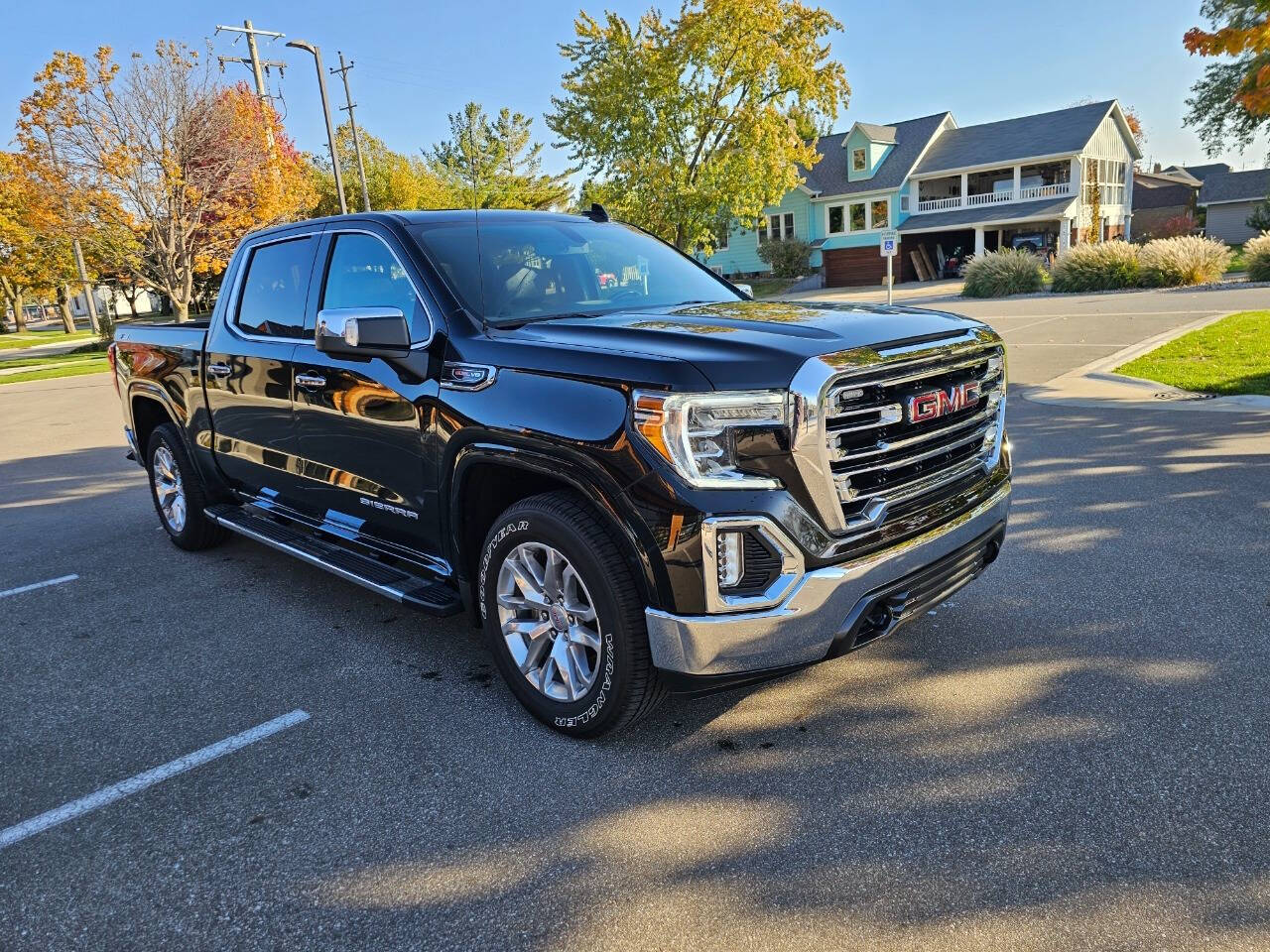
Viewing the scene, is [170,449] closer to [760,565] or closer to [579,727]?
[579,727]

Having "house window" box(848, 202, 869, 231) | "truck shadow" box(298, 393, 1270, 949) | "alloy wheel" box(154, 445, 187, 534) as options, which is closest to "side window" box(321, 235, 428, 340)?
"truck shadow" box(298, 393, 1270, 949)

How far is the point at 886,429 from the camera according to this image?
3.13 metres

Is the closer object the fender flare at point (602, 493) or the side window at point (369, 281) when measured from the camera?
the fender flare at point (602, 493)

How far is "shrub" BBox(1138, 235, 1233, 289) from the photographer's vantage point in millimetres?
27109

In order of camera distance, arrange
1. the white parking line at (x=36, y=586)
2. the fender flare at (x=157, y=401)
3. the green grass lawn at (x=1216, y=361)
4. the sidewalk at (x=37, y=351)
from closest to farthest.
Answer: the white parking line at (x=36, y=586) < the fender flare at (x=157, y=401) < the green grass lawn at (x=1216, y=361) < the sidewalk at (x=37, y=351)

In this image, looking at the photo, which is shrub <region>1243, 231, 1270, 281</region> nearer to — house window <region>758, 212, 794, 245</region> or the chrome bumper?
house window <region>758, 212, 794, 245</region>

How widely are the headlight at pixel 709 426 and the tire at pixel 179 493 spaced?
406 cm

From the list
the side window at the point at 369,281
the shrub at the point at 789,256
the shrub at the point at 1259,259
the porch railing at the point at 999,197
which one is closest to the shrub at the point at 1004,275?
the shrub at the point at 1259,259

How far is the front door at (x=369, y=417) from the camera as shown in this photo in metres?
3.73

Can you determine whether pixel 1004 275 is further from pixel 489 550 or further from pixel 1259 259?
pixel 489 550

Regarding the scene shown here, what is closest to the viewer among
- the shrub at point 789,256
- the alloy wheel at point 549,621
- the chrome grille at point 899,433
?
the chrome grille at point 899,433

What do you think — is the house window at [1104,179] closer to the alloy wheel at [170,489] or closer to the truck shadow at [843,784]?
the truck shadow at [843,784]

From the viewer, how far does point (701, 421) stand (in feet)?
9.32

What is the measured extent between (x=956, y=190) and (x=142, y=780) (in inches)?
1948
